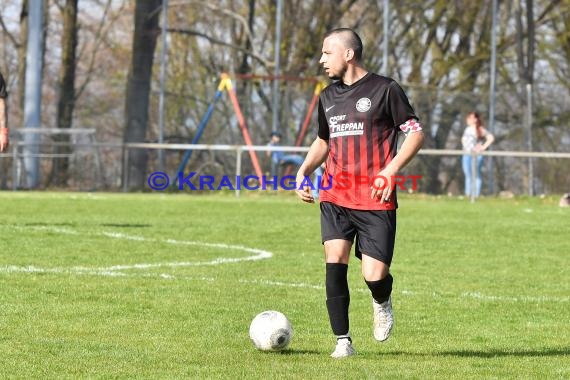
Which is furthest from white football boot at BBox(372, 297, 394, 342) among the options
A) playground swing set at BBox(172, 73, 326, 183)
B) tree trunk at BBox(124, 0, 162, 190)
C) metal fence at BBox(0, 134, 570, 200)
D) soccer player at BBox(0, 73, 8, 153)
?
tree trunk at BBox(124, 0, 162, 190)

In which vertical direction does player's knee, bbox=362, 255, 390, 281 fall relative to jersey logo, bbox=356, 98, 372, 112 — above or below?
below

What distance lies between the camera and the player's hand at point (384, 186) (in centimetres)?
759

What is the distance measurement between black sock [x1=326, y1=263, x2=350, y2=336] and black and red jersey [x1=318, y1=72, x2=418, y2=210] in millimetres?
385

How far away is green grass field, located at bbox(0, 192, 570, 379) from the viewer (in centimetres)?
741

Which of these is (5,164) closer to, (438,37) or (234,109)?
(234,109)

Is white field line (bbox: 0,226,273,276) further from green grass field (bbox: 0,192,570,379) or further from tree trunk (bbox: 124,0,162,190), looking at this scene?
tree trunk (bbox: 124,0,162,190)

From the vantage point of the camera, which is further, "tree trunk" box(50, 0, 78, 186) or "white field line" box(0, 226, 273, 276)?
"tree trunk" box(50, 0, 78, 186)

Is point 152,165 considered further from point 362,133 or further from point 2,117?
point 362,133

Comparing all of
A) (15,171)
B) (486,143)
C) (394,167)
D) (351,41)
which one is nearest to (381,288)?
(394,167)

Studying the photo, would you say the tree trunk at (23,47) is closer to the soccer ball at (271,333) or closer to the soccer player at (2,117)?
the soccer player at (2,117)

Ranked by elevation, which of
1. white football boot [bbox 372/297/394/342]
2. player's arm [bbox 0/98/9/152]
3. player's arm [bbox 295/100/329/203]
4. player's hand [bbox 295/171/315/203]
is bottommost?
white football boot [bbox 372/297/394/342]

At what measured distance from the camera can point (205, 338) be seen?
8.34 m

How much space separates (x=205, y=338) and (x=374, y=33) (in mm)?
33457

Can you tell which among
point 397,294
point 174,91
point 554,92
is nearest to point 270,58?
point 174,91
